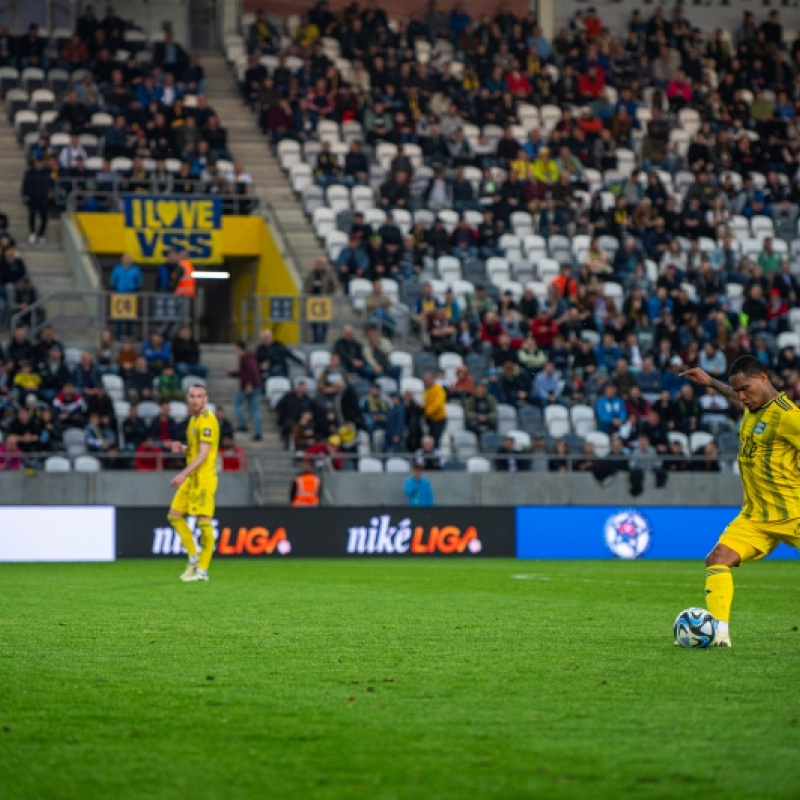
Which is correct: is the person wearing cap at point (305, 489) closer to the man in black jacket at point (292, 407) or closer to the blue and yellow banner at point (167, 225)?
the man in black jacket at point (292, 407)

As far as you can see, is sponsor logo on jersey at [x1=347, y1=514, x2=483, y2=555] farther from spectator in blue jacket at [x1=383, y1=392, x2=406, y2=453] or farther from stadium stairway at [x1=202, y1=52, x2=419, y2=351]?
stadium stairway at [x1=202, y1=52, x2=419, y2=351]

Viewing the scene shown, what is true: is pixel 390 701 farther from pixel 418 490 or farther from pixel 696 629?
pixel 418 490

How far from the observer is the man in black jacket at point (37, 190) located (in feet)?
102

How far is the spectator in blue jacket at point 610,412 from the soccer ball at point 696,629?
1879 cm

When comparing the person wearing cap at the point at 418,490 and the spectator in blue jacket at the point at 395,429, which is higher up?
the spectator in blue jacket at the point at 395,429

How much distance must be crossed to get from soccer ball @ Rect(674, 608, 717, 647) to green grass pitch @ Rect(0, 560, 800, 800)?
0.16 meters

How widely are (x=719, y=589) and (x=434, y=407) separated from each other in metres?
18.0

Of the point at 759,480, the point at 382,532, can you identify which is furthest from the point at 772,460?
the point at 382,532

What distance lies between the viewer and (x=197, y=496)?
17750 millimetres

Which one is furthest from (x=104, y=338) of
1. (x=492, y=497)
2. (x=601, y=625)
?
(x=601, y=625)

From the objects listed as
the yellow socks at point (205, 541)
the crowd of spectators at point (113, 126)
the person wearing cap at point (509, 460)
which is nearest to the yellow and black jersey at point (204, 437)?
the yellow socks at point (205, 541)

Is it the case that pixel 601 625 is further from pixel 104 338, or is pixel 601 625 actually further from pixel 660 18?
pixel 660 18

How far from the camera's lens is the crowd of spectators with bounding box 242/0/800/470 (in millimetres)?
29578

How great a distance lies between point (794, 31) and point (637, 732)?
40.3 m
